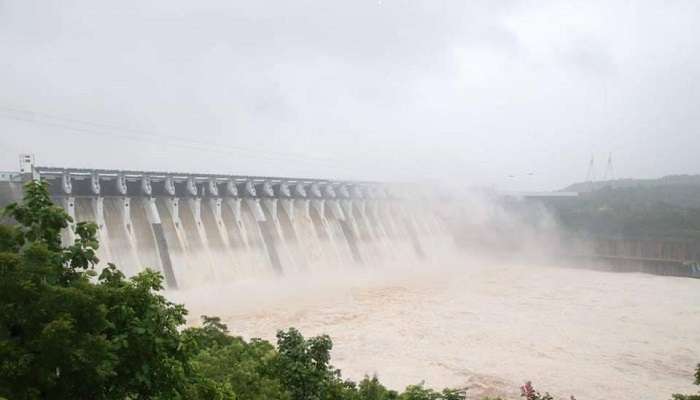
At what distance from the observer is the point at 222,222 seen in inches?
1043

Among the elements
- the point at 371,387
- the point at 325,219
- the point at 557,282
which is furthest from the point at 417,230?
the point at 371,387

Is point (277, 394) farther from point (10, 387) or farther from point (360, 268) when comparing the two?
point (360, 268)

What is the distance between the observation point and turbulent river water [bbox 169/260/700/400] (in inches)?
571

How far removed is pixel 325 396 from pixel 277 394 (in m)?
0.77

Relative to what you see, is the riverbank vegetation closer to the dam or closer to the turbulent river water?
the turbulent river water

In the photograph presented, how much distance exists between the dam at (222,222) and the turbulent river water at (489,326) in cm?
132

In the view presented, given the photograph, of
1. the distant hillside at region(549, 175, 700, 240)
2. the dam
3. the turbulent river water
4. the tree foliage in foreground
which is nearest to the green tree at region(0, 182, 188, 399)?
the tree foliage in foreground

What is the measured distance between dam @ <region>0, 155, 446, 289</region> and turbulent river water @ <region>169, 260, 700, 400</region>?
1.32 metres

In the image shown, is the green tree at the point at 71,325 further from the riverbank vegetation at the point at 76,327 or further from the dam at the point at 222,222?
the dam at the point at 222,222

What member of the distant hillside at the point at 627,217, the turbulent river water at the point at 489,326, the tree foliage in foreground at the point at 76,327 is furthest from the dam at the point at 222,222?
the tree foliage in foreground at the point at 76,327

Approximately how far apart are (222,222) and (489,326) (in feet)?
43.5

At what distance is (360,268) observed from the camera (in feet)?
103

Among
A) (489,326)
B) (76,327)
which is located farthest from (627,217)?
(76,327)

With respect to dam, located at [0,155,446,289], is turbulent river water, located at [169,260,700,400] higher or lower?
lower
